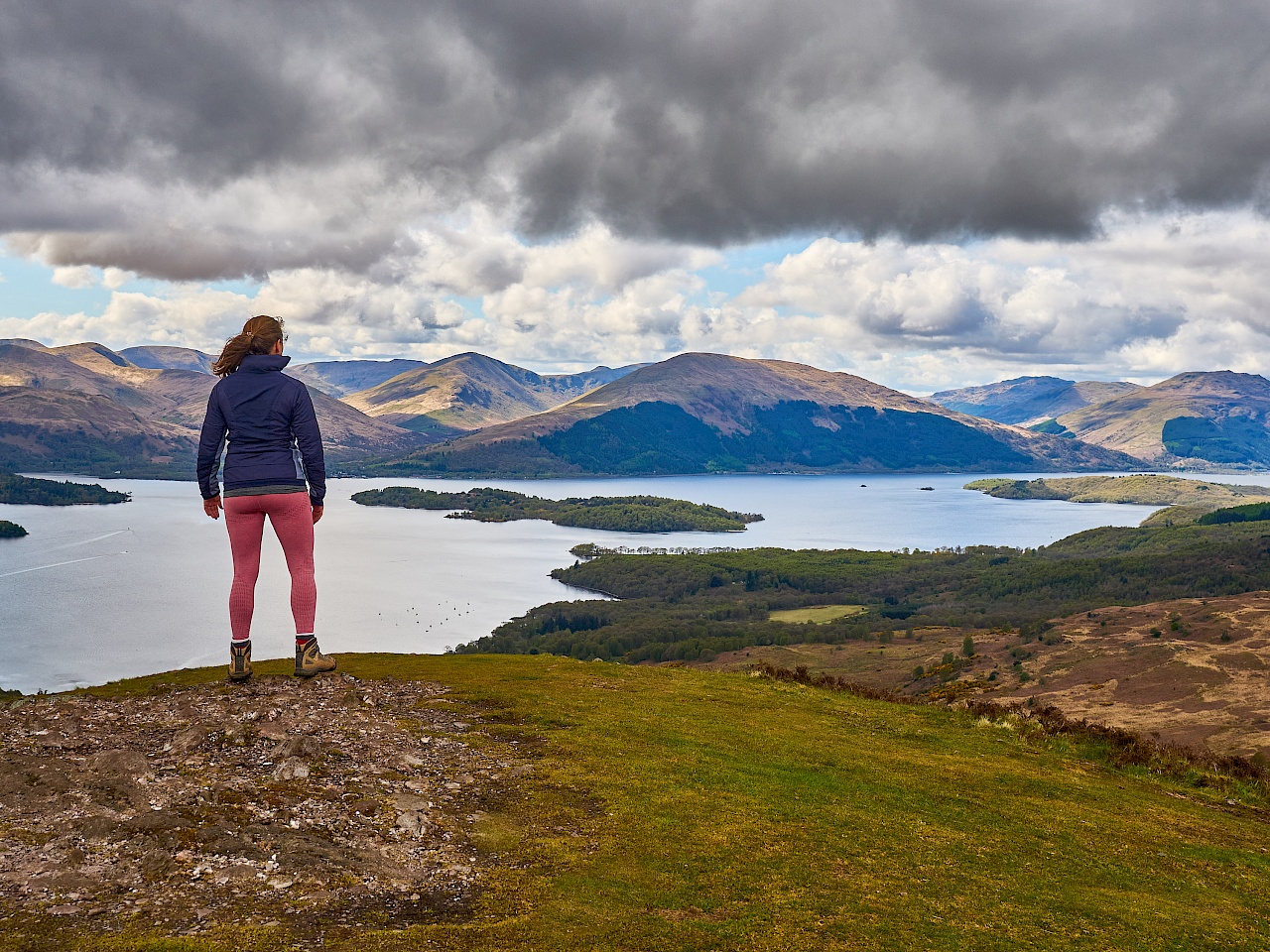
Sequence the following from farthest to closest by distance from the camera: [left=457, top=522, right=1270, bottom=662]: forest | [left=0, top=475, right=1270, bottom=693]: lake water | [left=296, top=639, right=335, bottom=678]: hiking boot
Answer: [left=457, top=522, right=1270, bottom=662]: forest → [left=0, top=475, right=1270, bottom=693]: lake water → [left=296, top=639, right=335, bottom=678]: hiking boot

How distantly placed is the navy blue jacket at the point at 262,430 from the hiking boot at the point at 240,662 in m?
2.29

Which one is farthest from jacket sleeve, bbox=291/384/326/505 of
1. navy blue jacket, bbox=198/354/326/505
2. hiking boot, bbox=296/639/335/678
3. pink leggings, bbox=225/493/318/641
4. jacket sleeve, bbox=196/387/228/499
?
hiking boot, bbox=296/639/335/678

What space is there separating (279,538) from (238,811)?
15.8 ft

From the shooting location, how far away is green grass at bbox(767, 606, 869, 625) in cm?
13038

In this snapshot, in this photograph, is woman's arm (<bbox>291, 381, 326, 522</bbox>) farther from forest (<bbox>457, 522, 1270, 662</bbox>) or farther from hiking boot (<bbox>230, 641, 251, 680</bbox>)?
forest (<bbox>457, 522, 1270, 662</bbox>)

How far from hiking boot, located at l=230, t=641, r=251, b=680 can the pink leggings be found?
6.4 inches

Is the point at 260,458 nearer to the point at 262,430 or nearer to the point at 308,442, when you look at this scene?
the point at 262,430

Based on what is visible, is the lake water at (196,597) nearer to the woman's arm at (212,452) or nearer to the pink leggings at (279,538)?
the pink leggings at (279,538)

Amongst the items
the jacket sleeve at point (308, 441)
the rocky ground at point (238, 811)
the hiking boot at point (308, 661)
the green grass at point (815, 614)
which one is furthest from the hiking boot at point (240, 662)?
the green grass at point (815, 614)

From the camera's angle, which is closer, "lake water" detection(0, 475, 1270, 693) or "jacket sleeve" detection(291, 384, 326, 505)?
"jacket sleeve" detection(291, 384, 326, 505)

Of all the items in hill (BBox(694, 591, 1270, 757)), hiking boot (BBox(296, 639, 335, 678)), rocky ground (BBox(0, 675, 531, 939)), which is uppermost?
hiking boot (BBox(296, 639, 335, 678))

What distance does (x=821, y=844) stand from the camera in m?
8.80

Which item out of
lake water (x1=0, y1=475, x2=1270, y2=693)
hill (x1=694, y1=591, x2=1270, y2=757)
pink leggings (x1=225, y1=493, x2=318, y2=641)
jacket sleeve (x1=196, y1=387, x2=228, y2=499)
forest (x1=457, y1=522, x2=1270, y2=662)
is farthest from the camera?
forest (x1=457, y1=522, x2=1270, y2=662)

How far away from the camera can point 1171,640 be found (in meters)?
62.0
